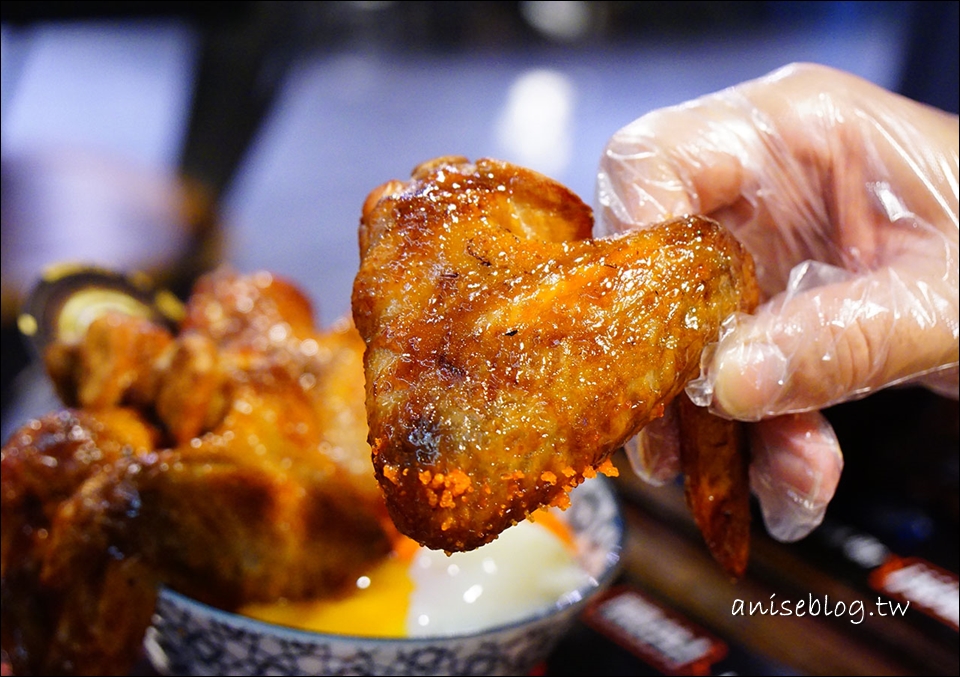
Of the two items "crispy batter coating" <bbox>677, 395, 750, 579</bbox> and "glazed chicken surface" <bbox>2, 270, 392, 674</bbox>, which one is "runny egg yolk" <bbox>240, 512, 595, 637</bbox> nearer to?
"glazed chicken surface" <bbox>2, 270, 392, 674</bbox>

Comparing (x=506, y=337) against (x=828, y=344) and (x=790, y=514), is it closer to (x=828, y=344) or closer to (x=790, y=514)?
(x=828, y=344)

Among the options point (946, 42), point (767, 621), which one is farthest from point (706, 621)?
point (946, 42)

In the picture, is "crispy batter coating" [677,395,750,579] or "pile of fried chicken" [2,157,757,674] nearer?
"pile of fried chicken" [2,157,757,674]

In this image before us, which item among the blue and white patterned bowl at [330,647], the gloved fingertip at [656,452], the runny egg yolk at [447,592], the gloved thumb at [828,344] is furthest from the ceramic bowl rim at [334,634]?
the gloved thumb at [828,344]

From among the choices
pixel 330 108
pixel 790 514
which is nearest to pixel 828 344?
pixel 790 514

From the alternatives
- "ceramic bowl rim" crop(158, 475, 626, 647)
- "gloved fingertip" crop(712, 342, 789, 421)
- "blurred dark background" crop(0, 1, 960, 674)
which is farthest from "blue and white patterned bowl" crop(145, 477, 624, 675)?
"gloved fingertip" crop(712, 342, 789, 421)
